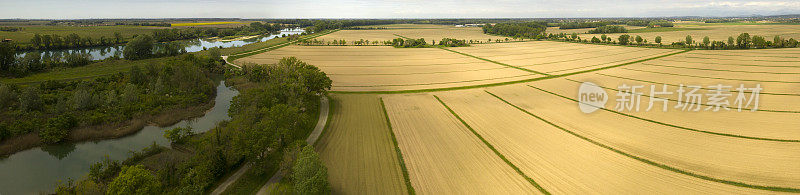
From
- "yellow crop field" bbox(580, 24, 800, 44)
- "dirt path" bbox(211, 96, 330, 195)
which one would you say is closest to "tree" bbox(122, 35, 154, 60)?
"dirt path" bbox(211, 96, 330, 195)

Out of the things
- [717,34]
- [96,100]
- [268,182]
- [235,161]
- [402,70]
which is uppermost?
[717,34]

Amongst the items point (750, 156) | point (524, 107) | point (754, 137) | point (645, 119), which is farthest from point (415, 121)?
point (754, 137)

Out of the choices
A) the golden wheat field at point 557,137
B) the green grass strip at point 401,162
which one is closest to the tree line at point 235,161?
the golden wheat field at point 557,137

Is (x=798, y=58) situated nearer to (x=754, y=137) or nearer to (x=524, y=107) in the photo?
(x=754, y=137)

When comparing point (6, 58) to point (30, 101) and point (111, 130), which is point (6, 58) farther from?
point (111, 130)

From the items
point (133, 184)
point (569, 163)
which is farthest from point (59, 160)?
point (569, 163)

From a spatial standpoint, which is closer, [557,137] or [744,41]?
[557,137]
